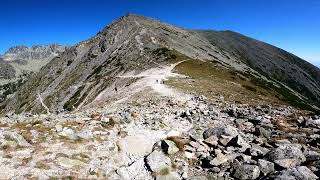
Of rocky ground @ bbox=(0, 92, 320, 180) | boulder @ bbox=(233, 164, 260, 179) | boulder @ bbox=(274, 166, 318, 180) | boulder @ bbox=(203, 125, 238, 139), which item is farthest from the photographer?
boulder @ bbox=(203, 125, 238, 139)

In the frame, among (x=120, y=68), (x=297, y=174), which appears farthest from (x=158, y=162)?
(x=120, y=68)

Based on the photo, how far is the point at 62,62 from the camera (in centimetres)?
18838

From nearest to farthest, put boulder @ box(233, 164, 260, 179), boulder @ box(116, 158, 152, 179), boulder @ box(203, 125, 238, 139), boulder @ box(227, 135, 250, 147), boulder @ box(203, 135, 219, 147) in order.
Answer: boulder @ box(233, 164, 260, 179), boulder @ box(116, 158, 152, 179), boulder @ box(227, 135, 250, 147), boulder @ box(203, 135, 219, 147), boulder @ box(203, 125, 238, 139)

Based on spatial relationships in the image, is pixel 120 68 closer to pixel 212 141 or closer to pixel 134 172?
pixel 212 141

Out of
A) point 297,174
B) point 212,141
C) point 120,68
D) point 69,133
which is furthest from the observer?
point 120,68

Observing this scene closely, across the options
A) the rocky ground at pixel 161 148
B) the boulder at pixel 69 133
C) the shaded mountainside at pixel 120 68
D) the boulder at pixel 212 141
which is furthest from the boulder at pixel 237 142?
the shaded mountainside at pixel 120 68

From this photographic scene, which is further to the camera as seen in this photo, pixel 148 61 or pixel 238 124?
pixel 148 61

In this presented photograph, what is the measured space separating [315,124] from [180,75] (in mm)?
53496

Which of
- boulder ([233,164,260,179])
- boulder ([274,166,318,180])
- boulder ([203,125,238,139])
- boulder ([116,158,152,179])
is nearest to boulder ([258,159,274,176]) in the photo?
boulder ([233,164,260,179])

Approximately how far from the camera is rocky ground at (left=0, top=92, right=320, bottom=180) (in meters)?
18.7

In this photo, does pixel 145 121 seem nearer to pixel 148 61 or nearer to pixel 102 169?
Answer: pixel 102 169

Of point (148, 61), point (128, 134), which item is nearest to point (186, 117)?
point (128, 134)

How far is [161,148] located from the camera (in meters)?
22.9

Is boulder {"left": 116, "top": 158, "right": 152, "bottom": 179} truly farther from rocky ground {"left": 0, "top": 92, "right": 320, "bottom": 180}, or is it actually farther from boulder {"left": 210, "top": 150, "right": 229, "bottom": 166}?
boulder {"left": 210, "top": 150, "right": 229, "bottom": 166}
